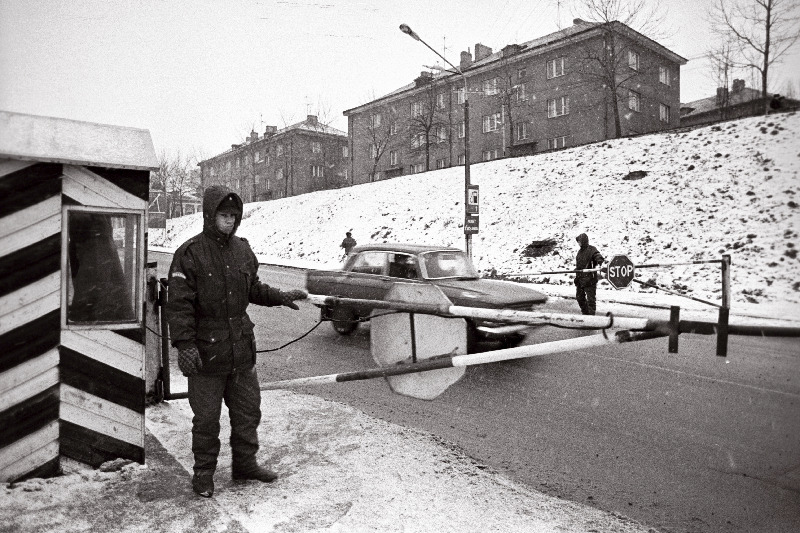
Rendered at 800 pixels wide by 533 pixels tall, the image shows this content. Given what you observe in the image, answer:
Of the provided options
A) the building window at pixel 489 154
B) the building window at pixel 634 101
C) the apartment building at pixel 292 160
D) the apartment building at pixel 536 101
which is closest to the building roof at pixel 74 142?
the apartment building at pixel 536 101

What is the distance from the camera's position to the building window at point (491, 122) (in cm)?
4369

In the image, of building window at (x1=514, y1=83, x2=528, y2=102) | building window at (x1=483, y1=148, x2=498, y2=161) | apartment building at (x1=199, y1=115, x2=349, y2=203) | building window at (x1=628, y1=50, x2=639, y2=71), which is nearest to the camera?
building window at (x1=628, y1=50, x2=639, y2=71)

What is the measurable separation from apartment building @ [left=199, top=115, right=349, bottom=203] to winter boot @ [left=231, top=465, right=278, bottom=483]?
5706 cm

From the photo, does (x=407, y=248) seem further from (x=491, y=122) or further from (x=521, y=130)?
(x=491, y=122)

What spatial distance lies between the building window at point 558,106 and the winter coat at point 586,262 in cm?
2883

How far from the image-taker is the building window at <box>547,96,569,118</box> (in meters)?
38.5

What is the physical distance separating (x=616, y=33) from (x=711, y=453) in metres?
32.7

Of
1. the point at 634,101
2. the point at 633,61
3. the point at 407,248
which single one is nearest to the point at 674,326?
the point at 407,248

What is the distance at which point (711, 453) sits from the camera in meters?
4.43

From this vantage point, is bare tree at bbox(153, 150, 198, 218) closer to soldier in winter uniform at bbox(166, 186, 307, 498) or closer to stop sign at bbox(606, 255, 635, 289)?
stop sign at bbox(606, 255, 635, 289)

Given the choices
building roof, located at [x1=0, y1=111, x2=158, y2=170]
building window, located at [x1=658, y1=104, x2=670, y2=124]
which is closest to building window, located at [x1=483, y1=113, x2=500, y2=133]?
building window, located at [x1=658, y1=104, x2=670, y2=124]

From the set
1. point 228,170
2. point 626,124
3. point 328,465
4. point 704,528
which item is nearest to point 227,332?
point 328,465

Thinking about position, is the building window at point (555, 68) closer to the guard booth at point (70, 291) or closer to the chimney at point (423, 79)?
the chimney at point (423, 79)

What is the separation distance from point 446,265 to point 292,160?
2212 inches
